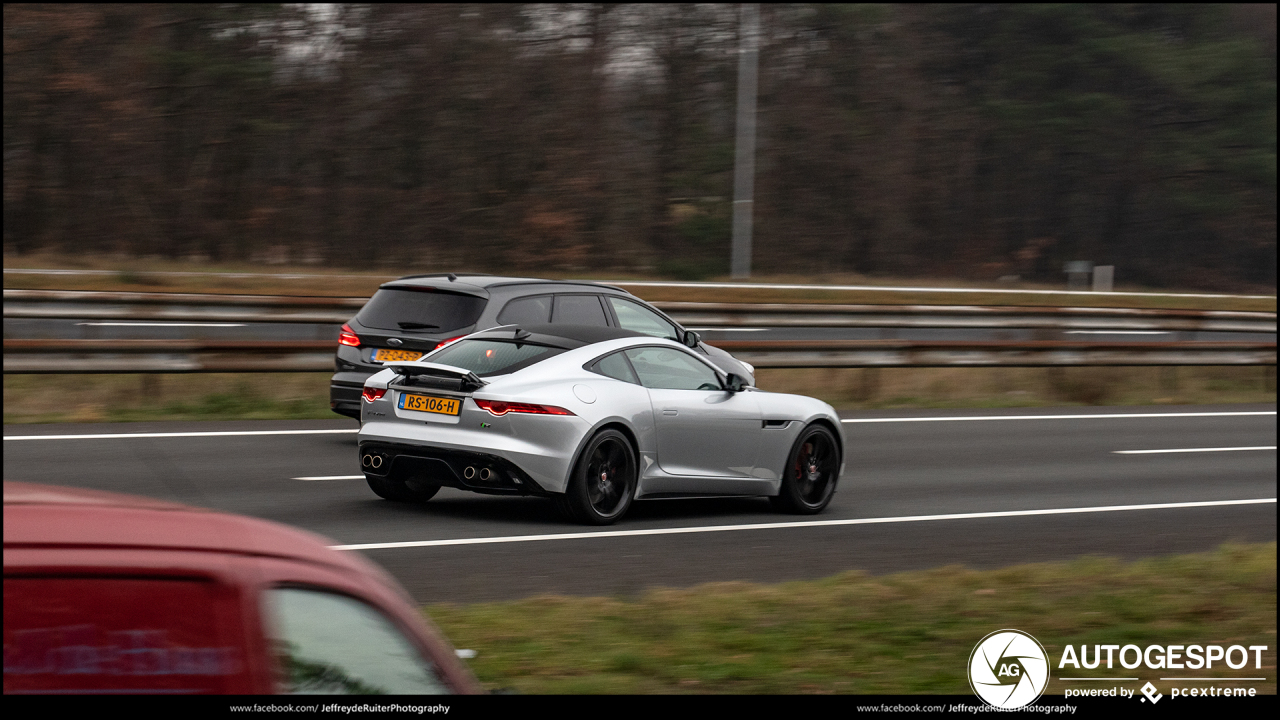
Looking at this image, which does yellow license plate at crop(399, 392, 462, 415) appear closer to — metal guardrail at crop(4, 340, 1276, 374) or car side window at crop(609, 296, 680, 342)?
car side window at crop(609, 296, 680, 342)

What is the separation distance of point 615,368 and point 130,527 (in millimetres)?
7515

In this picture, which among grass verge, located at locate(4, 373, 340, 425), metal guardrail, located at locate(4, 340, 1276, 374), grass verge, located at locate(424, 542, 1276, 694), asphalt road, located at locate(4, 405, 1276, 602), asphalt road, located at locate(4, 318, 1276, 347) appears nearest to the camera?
grass verge, located at locate(424, 542, 1276, 694)

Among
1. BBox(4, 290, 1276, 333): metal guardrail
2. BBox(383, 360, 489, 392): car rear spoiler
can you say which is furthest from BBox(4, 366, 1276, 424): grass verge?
BBox(383, 360, 489, 392): car rear spoiler

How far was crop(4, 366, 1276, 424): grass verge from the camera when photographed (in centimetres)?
1499

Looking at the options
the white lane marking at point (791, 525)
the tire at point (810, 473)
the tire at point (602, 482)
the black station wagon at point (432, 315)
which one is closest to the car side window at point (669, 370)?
the tire at point (602, 482)

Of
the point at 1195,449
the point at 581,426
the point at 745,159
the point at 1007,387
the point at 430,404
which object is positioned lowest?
the point at 1195,449

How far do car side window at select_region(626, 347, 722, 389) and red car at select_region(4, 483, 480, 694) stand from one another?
24.2 feet

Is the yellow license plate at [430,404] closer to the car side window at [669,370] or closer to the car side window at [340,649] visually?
the car side window at [669,370]

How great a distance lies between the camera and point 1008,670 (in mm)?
5484

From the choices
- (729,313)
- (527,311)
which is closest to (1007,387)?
(729,313)

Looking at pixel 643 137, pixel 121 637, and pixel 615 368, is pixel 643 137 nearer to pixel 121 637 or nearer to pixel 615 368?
pixel 615 368

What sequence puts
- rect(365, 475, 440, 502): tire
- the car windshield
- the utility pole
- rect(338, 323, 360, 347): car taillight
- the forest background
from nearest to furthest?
the car windshield < rect(365, 475, 440, 502): tire < rect(338, 323, 360, 347): car taillight < the utility pole < the forest background

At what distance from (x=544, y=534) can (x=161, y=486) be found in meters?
3.14

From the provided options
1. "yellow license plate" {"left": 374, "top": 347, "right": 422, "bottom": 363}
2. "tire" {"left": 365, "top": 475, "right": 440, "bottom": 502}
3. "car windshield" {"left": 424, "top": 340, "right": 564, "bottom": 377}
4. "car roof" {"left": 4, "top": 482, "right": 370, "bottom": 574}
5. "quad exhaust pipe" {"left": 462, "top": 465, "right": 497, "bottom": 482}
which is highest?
"car roof" {"left": 4, "top": 482, "right": 370, "bottom": 574}
